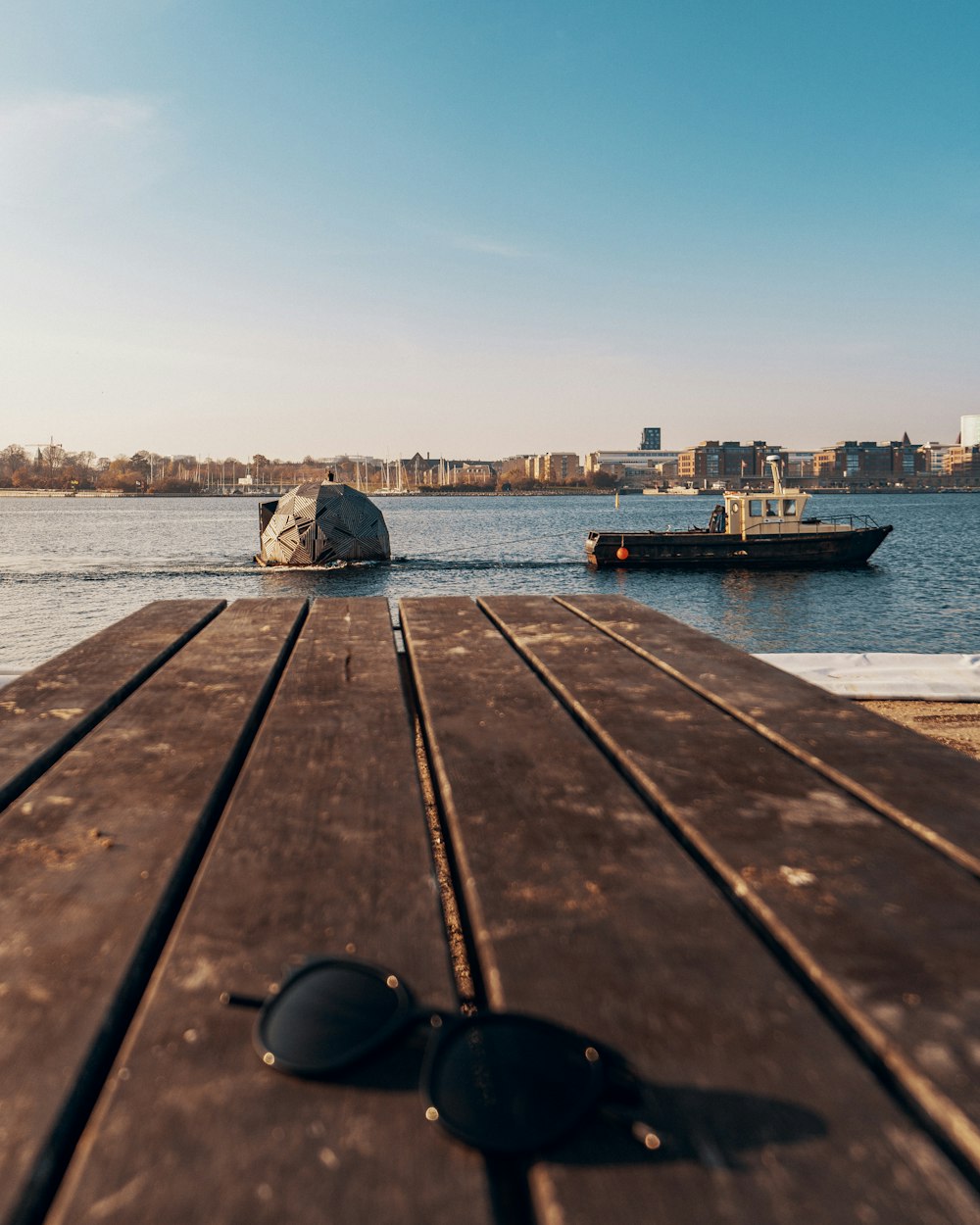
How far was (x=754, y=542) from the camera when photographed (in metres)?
34.8

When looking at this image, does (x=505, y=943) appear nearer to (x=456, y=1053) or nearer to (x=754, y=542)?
(x=456, y=1053)

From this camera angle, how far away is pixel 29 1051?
33.4 inches

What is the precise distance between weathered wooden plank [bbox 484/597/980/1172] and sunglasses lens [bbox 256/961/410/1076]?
1.71 ft

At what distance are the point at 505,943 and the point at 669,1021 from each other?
0.23 meters

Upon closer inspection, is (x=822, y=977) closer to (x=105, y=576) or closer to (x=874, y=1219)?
(x=874, y=1219)

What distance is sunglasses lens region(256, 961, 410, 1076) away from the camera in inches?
32.3

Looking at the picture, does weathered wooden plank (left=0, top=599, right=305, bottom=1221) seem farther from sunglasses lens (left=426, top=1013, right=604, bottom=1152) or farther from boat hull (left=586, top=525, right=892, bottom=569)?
boat hull (left=586, top=525, right=892, bottom=569)

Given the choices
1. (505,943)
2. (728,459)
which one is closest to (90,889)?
(505,943)

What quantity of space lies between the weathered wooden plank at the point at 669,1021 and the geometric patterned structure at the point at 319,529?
1489 inches

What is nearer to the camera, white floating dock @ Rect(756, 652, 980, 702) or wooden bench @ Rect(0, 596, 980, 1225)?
wooden bench @ Rect(0, 596, 980, 1225)

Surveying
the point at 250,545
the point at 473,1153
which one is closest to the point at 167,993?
the point at 473,1153

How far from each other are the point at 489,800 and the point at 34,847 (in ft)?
2.56

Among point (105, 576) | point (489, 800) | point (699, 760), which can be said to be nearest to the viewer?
point (489, 800)

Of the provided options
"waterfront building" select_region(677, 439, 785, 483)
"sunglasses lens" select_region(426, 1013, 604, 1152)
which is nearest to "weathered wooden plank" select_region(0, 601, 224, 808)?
"sunglasses lens" select_region(426, 1013, 604, 1152)
